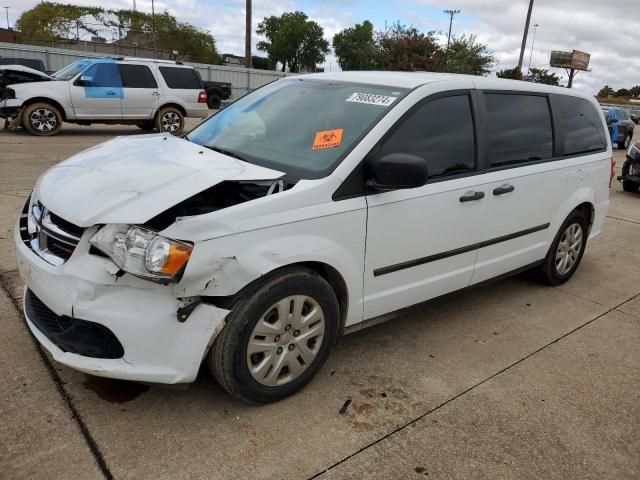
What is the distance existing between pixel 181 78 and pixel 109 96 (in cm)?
190

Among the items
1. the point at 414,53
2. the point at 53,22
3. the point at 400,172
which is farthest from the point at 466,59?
the point at 53,22

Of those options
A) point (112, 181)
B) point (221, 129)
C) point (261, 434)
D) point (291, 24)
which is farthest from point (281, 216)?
point (291, 24)

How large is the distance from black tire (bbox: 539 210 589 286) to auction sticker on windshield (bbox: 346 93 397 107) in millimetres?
2172

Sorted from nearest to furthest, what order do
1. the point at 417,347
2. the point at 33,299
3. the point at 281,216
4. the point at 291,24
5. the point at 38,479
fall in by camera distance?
the point at 38,479 → the point at 281,216 → the point at 33,299 → the point at 417,347 → the point at 291,24

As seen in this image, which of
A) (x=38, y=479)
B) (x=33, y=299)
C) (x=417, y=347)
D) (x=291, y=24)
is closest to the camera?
(x=38, y=479)

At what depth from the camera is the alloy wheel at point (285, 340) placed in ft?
8.54

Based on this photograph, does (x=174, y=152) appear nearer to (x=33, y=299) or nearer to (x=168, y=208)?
(x=168, y=208)

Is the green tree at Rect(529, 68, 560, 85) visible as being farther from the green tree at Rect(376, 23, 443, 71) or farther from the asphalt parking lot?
the asphalt parking lot

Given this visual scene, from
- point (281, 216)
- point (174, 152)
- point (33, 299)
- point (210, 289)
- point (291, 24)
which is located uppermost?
point (291, 24)

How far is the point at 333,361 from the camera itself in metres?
3.26

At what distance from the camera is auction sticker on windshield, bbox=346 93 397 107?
3115mm

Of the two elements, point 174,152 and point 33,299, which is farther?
point 174,152

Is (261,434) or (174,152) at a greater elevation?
(174,152)

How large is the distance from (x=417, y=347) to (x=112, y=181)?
213 cm
